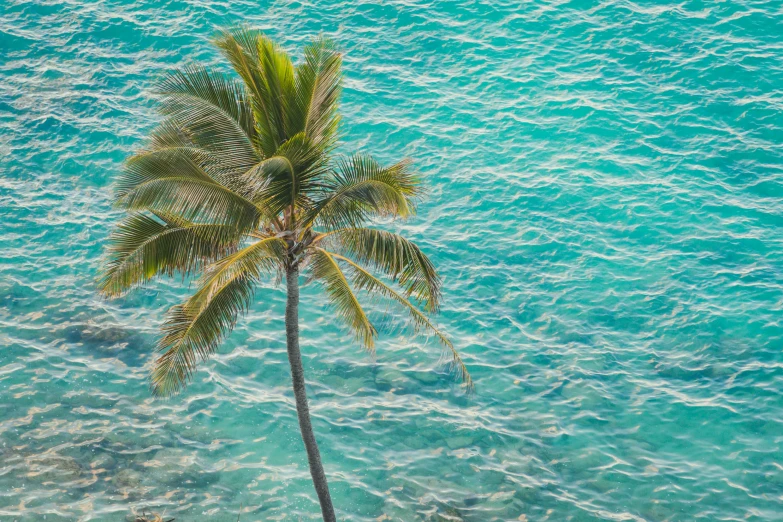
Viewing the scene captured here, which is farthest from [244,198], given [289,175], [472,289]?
[472,289]

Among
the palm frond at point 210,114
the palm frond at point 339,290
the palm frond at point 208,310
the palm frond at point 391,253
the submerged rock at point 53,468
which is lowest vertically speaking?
the submerged rock at point 53,468

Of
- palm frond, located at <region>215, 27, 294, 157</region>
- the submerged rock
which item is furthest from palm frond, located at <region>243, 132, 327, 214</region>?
the submerged rock

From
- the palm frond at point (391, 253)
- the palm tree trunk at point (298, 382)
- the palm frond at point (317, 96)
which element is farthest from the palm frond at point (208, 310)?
the palm frond at point (317, 96)

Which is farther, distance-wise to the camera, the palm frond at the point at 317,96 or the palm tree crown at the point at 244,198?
the palm frond at the point at 317,96

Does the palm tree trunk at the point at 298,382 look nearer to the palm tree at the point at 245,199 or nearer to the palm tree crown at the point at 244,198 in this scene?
the palm tree at the point at 245,199

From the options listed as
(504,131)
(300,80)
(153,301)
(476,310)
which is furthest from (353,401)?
(504,131)

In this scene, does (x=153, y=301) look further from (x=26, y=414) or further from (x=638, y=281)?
(x=638, y=281)

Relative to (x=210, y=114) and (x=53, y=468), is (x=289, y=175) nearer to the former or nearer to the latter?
(x=210, y=114)
